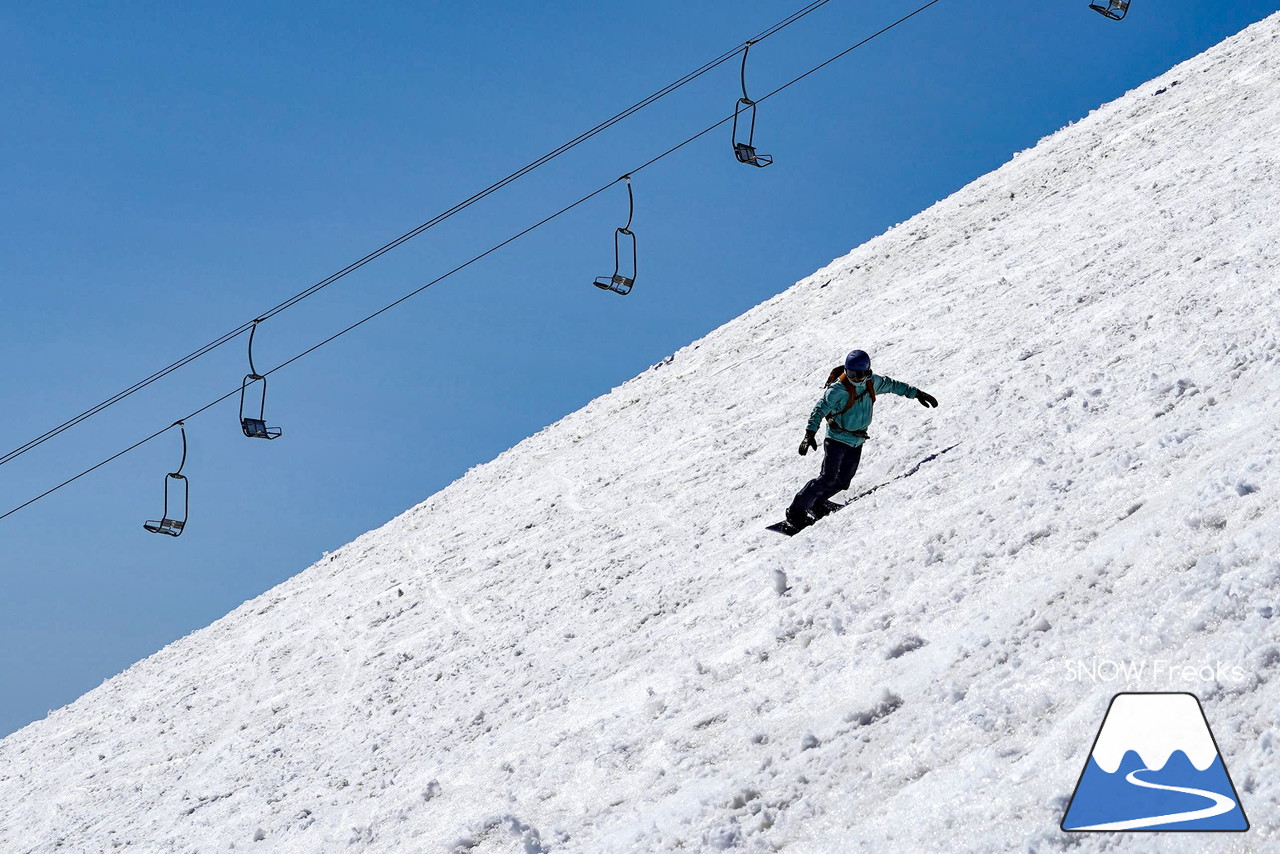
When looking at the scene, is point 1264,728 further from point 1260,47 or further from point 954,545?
point 1260,47

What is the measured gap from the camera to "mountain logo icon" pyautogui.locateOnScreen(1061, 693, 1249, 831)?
482 cm

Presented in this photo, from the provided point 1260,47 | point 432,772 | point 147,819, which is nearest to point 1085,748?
point 432,772

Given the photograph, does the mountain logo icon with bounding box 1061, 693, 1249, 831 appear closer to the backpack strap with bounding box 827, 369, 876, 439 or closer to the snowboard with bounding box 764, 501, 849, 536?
the snowboard with bounding box 764, 501, 849, 536

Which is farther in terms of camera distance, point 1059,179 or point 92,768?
point 1059,179

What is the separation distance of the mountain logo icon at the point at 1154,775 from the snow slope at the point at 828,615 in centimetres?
9

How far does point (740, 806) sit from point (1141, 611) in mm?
2587

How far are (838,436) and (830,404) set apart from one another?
0.35 m

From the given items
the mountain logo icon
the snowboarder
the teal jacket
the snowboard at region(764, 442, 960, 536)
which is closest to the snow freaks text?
the mountain logo icon

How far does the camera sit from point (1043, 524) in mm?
8414

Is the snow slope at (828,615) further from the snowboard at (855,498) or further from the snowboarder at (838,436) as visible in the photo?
the snowboarder at (838,436)

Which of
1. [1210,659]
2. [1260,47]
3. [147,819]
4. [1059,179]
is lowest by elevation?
[1210,659]

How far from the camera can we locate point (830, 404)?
12.1 metres

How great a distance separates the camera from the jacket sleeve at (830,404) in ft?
39.5

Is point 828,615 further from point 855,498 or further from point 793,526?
point 855,498
